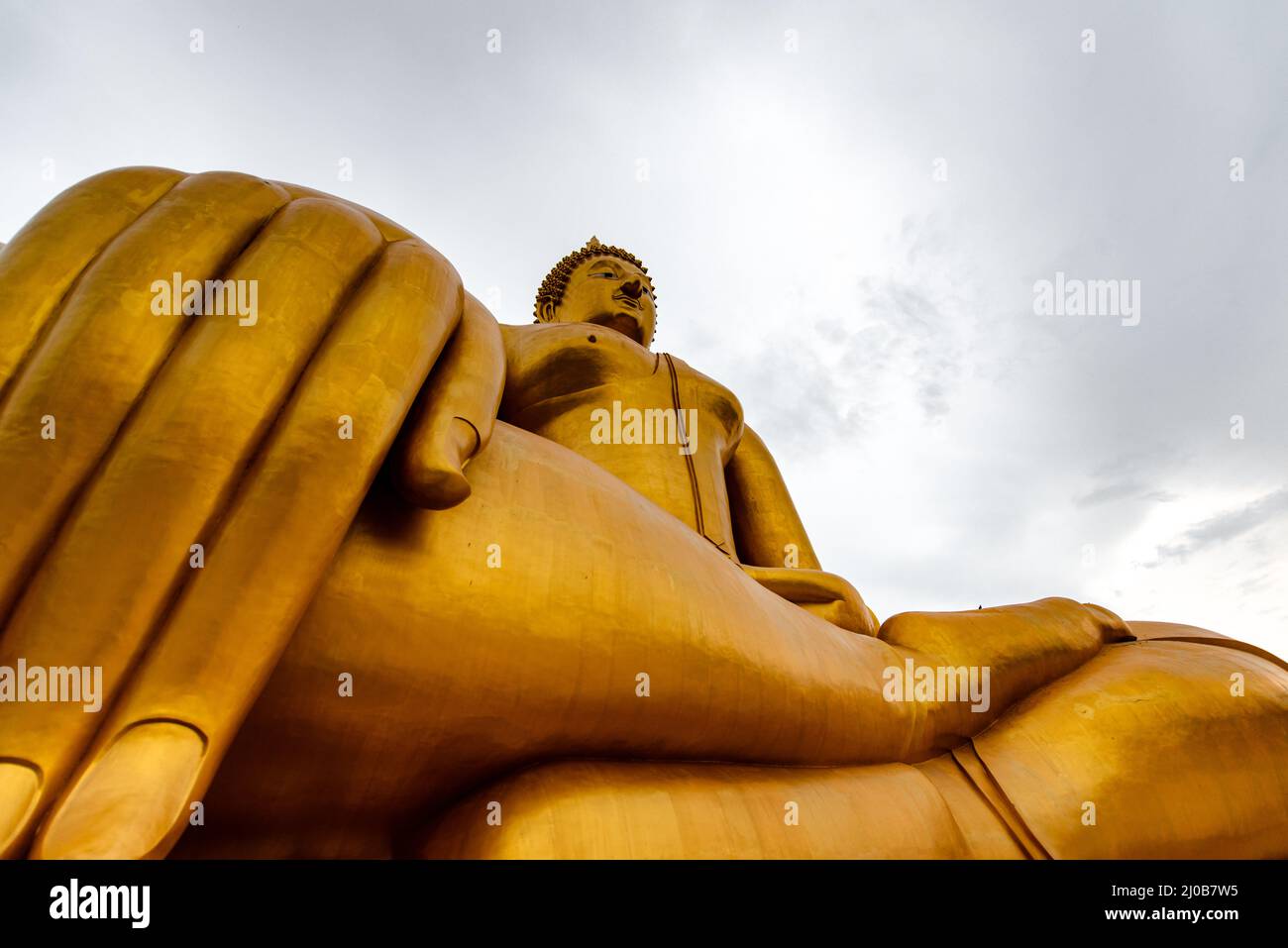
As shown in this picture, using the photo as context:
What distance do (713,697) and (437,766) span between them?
87 centimetres

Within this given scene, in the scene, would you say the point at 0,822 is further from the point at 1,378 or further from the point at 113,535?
the point at 1,378

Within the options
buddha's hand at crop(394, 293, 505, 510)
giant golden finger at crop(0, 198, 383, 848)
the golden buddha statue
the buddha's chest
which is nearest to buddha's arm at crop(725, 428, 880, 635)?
the buddha's chest

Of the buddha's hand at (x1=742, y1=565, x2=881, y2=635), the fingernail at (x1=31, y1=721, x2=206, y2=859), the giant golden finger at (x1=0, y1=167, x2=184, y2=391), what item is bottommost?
the fingernail at (x1=31, y1=721, x2=206, y2=859)

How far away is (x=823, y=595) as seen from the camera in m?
4.04

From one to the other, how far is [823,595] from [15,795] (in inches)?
120

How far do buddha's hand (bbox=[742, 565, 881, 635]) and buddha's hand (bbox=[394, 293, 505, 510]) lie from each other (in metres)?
1.68

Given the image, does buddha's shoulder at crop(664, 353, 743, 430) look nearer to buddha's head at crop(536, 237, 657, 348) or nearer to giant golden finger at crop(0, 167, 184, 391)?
buddha's head at crop(536, 237, 657, 348)

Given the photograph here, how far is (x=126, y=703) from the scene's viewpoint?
189 cm

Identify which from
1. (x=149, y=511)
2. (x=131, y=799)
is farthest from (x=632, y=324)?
(x=131, y=799)

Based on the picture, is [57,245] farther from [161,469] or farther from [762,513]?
[762,513]

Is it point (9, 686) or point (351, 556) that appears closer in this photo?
point (9, 686)

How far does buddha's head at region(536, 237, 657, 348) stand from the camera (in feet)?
20.8
